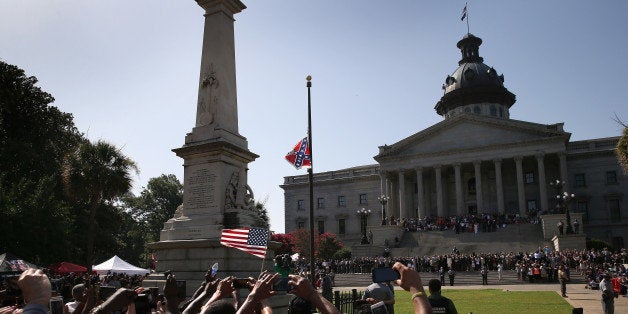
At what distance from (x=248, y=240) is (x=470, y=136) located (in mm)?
53878

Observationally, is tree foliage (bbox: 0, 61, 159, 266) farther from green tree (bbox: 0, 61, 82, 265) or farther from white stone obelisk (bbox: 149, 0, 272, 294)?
white stone obelisk (bbox: 149, 0, 272, 294)

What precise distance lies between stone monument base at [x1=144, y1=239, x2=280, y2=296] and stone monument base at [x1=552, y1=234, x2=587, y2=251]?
36.6 m

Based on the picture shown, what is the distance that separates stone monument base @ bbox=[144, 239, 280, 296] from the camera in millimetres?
11828

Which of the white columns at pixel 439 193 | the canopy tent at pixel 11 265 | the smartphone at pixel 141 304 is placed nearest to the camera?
the smartphone at pixel 141 304

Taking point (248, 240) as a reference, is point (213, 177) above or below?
above

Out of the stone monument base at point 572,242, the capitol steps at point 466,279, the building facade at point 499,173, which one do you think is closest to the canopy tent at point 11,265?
the capitol steps at point 466,279

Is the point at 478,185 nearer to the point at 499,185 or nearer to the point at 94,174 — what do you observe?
the point at 499,185

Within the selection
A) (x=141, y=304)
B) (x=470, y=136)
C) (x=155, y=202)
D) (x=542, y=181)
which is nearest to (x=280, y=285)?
(x=141, y=304)

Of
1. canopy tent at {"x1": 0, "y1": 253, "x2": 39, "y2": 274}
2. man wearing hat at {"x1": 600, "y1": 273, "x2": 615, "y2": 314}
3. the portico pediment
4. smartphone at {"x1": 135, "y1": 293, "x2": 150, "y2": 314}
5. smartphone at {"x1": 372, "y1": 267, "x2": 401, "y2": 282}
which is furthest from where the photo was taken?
Result: the portico pediment

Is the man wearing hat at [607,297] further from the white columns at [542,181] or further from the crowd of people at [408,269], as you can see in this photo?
the white columns at [542,181]

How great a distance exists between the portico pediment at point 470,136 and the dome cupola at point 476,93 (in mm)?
13211

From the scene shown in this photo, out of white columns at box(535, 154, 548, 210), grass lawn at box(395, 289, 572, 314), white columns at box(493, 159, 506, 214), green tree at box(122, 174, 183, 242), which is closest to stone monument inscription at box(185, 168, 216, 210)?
grass lawn at box(395, 289, 572, 314)

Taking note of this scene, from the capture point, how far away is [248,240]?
34.3ft

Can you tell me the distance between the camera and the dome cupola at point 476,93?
2899 inches
